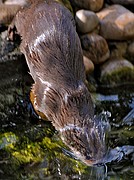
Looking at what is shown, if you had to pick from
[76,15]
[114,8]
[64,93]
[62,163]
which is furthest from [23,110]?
[114,8]

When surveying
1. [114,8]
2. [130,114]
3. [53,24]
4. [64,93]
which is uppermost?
[53,24]

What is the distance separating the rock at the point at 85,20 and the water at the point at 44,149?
3.22ft

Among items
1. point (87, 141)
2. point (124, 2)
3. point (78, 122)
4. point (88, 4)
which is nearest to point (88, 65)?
point (88, 4)

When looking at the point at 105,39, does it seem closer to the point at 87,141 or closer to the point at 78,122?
the point at 78,122

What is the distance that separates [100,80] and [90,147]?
5.69 ft

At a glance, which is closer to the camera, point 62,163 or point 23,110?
point 62,163

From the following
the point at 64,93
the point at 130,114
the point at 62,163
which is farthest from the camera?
the point at 130,114

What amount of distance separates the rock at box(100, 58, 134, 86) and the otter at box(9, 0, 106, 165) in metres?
0.92

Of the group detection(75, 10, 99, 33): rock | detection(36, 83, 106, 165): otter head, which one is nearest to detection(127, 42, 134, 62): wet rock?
detection(75, 10, 99, 33): rock

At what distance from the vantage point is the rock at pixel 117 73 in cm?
519

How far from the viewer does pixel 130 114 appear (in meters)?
4.67

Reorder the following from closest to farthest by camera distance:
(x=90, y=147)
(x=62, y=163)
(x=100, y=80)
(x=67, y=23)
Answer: (x=90, y=147)
(x=62, y=163)
(x=67, y=23)
(x=100, y=80)

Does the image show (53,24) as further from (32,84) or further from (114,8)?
(114,8)

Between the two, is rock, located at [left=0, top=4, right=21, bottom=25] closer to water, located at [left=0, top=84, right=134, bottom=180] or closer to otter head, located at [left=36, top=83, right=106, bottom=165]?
water, located at [left=0, top=84, right=134, bottom=180]
